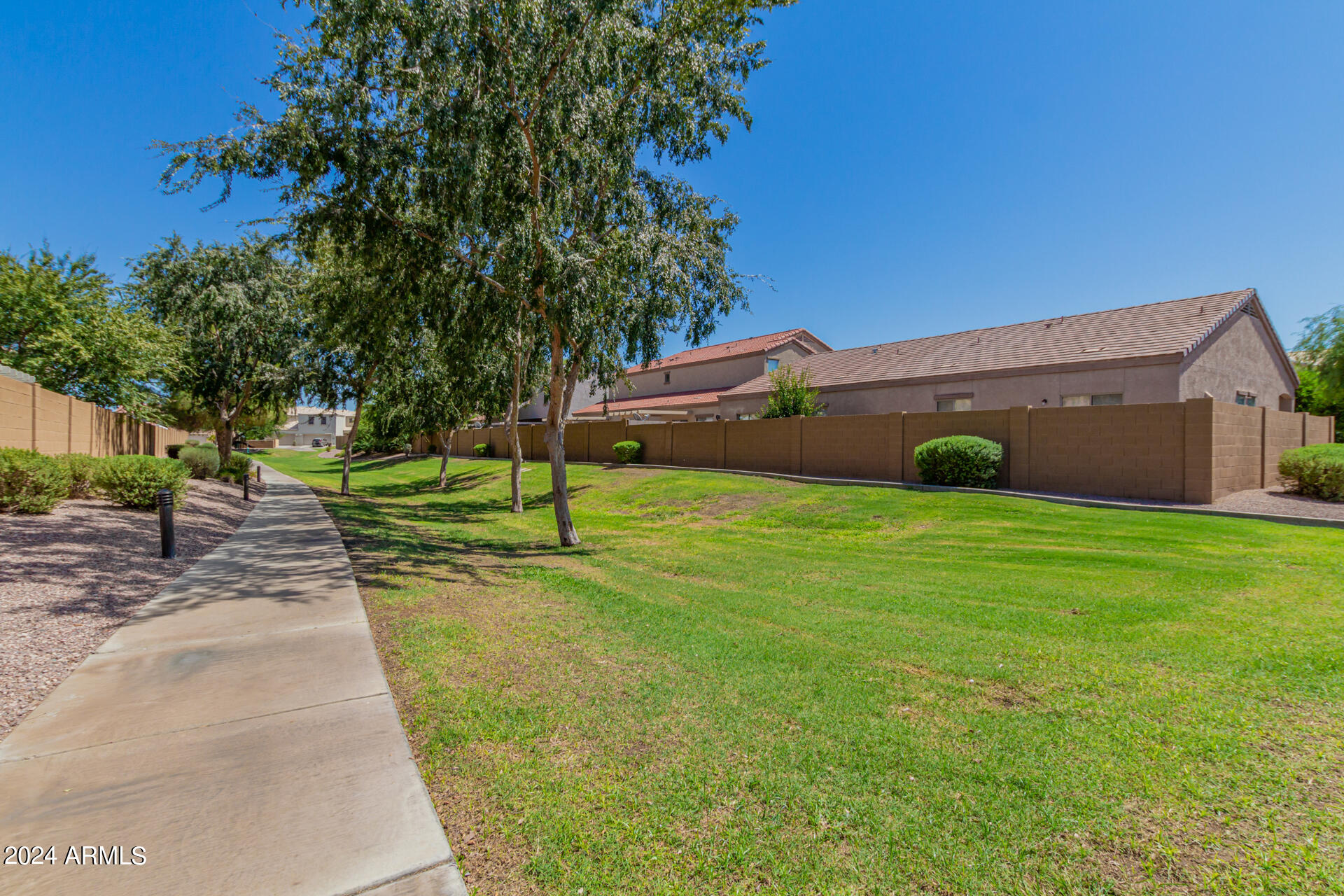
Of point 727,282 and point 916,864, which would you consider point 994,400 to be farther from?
point 916,864

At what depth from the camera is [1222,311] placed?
1903cm

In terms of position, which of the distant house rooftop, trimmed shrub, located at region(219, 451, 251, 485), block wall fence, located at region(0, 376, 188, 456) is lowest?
trimmed shrub, located at region(219, 451, 251, 485)

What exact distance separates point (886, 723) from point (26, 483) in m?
13.2

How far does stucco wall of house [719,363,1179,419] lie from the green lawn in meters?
10.5

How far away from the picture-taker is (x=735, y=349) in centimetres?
3716

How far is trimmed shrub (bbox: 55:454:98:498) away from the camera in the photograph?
11922 mm

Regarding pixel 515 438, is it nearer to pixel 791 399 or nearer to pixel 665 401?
pixel 791 399

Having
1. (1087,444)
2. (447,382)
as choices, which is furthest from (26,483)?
(1087,444)

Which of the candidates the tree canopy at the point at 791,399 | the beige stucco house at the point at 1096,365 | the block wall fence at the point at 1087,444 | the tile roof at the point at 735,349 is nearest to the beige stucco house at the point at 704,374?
the tile roof at the point at 735,349

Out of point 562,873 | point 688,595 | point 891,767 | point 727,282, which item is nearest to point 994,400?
point 727,282

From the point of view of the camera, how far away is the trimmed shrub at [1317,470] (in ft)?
43.9

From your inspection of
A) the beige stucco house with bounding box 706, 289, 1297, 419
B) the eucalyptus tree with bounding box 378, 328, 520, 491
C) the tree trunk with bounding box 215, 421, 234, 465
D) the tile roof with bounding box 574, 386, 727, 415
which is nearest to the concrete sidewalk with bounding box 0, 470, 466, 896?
the eucalyptus tree with bounding box 378, 328, 520, 491

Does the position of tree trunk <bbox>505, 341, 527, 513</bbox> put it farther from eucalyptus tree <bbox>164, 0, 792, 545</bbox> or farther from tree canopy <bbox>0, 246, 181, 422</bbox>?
tree canopy <bbox>0, 246, 181, 422</bbox>

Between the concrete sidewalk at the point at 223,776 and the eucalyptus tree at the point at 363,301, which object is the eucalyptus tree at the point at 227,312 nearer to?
the eucalyptus tree at the point at 363,301
